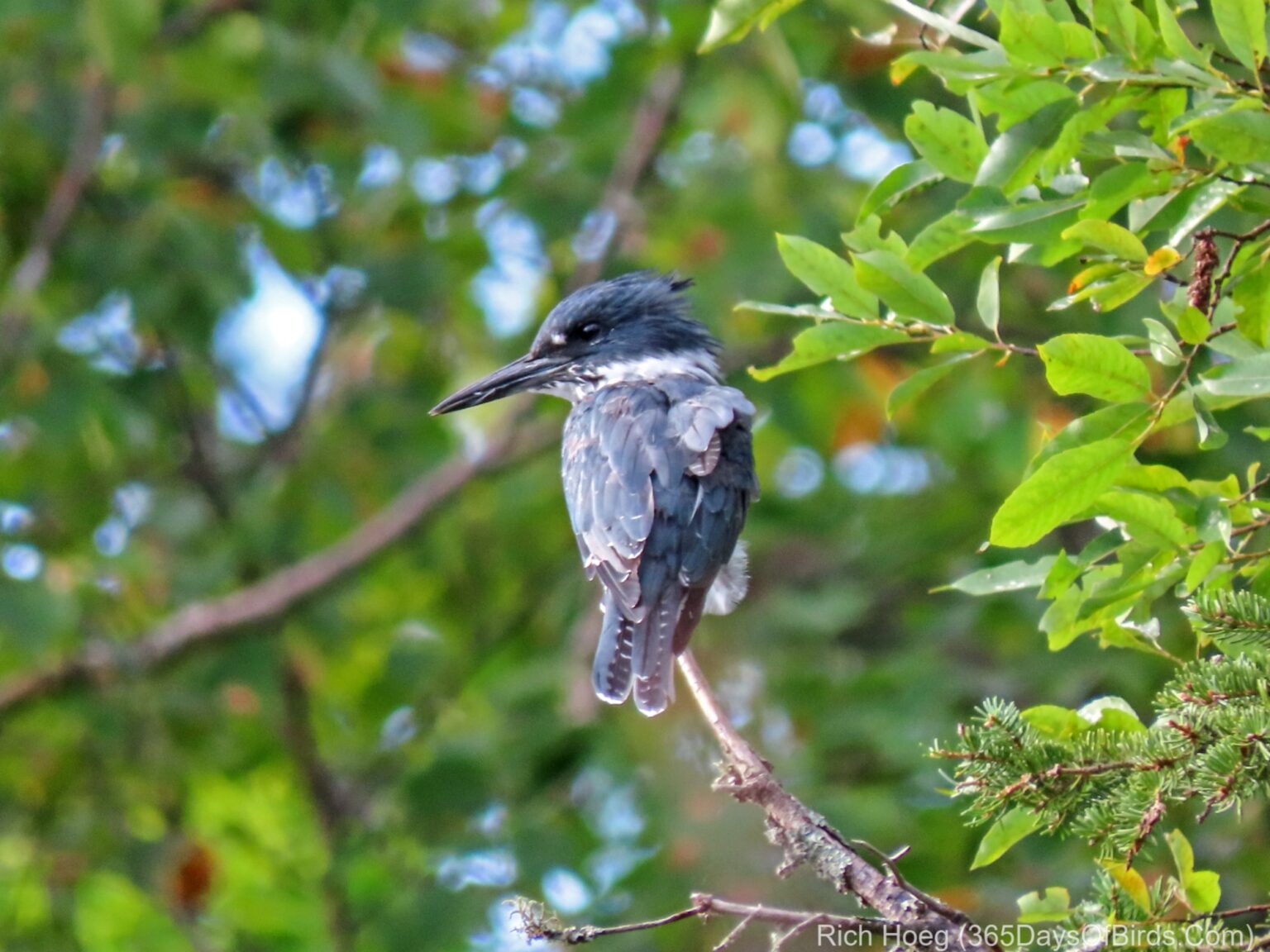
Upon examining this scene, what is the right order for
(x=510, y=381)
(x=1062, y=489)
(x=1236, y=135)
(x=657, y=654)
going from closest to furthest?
(x=1236, y=135) < (x=1062, y=489) < (x=657, y=654) < (x=510, y=381)

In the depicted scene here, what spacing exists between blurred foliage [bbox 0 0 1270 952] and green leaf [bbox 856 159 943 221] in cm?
146

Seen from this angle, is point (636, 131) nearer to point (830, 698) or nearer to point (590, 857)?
point (830, 698)

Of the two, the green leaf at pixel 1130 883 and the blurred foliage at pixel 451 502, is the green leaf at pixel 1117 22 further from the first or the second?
the blurred foliage at pixel 451 502

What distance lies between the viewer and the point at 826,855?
78.2 inches

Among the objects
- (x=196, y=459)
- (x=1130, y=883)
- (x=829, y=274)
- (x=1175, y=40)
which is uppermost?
(x=1175, y=40)

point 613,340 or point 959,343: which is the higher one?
point 959,343

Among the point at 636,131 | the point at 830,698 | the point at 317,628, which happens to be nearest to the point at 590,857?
the point at 830,698

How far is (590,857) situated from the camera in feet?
16.0

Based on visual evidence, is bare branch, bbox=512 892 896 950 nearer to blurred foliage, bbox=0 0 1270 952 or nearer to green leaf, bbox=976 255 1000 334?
green leaf, bbox=976 255 1000 334

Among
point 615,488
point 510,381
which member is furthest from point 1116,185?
point 510,381

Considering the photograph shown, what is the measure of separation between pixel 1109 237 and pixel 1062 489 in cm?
31

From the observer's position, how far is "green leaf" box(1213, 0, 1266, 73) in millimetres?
1686

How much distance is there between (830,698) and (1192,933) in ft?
10.3

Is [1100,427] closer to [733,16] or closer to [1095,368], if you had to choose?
[1095,368]
